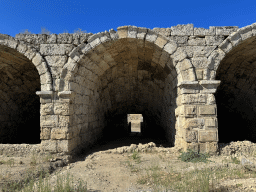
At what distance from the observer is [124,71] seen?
659 cm

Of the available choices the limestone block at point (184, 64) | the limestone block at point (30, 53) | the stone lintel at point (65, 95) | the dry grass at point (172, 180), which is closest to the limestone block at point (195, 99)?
the limestone block at point (184, 64)

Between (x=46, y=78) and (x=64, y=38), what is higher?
(x=64, y=38)

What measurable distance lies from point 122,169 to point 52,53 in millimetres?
3383

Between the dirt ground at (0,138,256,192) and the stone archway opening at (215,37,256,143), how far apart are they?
9.77ft

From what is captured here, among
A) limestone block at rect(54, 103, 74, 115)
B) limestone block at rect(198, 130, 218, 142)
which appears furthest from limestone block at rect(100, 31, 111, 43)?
limestone block at rect(198, 130, 218, 142)

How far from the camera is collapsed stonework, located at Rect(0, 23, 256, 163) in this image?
14.5 feet

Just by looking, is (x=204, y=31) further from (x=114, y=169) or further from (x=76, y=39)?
(x=114, y=169)

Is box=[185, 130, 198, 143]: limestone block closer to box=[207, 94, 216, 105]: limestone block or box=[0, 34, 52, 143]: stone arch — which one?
box=[207, 94, 216, 105]: limestone block

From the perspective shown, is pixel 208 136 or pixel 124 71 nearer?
pixel 208 136

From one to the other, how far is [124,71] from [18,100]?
434 cm

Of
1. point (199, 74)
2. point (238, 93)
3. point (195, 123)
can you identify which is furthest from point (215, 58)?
point (238, 93)

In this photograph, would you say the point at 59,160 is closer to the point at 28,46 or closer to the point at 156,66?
the point at 28,46

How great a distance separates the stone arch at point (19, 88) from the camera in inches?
184

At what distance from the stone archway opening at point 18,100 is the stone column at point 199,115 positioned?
4957 millimetres
